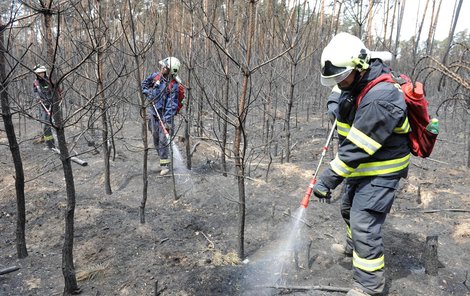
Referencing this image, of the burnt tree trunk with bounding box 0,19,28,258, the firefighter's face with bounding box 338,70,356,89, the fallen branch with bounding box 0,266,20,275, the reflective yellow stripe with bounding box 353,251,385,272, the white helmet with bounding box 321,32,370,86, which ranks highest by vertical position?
the white helmet with bounding box 321,32,370,86

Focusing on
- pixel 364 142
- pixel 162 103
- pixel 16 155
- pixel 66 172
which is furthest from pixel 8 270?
pixel 162 103

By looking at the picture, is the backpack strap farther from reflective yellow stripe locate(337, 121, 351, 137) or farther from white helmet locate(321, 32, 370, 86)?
reflective yellow stripe locate(337, 121, 351, 137)

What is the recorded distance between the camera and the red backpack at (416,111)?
2713mm

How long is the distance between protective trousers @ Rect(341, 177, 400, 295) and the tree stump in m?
0.69

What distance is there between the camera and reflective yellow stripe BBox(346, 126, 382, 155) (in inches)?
102

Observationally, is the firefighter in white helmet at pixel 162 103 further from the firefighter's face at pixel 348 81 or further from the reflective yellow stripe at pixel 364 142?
the reflective yellow stripe at pixel 364 142

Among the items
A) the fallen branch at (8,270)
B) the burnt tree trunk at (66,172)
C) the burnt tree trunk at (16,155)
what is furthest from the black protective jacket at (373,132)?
the fallen branch at (8,270)

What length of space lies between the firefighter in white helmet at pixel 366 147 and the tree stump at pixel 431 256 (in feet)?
2.28

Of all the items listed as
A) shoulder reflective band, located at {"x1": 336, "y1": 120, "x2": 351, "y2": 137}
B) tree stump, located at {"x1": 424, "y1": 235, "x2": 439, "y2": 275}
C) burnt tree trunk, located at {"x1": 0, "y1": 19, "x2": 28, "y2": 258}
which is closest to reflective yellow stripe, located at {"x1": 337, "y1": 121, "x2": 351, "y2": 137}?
shoulder reflective band, located at {"x1": 336, "y1": 120, "x2": 351, "y2": 137}

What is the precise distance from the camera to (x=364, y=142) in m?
2.61

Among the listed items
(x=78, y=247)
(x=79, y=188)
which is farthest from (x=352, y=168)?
(x=79, y=188)

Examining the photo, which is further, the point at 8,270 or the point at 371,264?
the point at 8,270

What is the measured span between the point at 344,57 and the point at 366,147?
2.33ft

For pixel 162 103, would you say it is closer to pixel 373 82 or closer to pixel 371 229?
pixel 373 82
